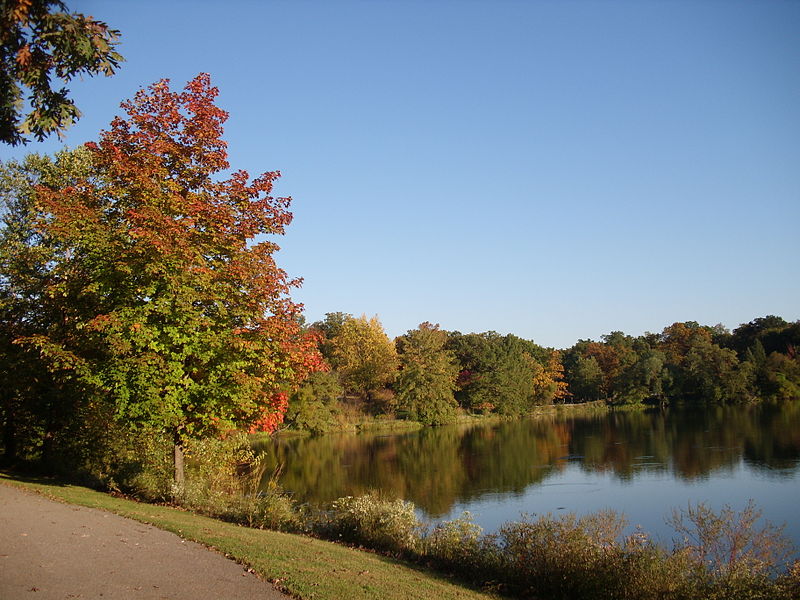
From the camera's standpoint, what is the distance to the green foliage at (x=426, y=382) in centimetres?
6116

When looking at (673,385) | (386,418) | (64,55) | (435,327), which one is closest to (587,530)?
(64,55)

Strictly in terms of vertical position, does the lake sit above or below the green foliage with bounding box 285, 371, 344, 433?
below

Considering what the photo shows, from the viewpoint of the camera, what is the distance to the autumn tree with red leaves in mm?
12367

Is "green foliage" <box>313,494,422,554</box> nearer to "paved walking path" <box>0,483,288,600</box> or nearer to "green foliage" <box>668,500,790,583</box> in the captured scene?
"paved walking path" <box>0,483,288,600</box>

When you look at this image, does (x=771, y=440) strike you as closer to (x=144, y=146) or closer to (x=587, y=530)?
(x=587, y=530)

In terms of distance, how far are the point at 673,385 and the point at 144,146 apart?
3154 inches

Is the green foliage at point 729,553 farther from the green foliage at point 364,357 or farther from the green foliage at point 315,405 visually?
the green foliage at point 364,357

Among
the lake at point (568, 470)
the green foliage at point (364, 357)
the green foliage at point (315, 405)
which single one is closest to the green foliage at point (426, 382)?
the green foliage at point (364, 357)

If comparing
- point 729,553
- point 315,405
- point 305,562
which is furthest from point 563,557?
point 315,405

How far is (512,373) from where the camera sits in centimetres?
7394

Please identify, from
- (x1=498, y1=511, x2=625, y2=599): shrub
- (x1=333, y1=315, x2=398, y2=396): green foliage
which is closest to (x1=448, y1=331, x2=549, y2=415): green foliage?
(x1=333, y1=315, x2=398, y2=396): green foliage

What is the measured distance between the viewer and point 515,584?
1032 centimetres

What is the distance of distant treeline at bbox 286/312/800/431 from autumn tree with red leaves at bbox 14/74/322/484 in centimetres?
3725

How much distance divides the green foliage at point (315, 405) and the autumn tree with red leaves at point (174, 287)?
118 feet
